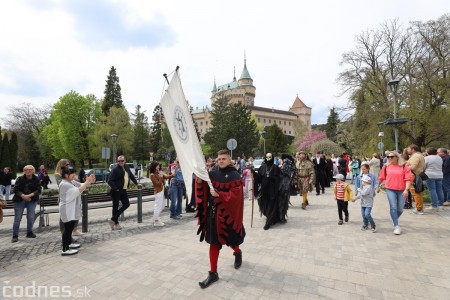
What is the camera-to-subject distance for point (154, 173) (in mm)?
8016

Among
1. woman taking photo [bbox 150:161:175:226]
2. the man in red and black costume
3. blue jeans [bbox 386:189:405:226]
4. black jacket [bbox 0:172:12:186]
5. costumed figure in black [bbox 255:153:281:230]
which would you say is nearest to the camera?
the man in red and black costume

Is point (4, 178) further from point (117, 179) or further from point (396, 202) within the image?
point (396, 202)

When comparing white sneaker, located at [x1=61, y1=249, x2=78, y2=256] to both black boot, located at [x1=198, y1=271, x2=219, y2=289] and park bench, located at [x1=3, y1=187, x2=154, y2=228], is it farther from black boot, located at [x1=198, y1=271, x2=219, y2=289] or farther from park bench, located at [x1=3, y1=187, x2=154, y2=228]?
black boot, located at [x1=198, y1=271, x2=219, y2=289]

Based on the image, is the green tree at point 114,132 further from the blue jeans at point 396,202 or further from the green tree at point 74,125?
the blue jeans at point 396,202

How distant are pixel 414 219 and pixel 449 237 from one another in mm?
1679

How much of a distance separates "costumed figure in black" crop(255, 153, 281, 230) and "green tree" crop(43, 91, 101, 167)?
133 feet

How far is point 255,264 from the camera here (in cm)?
451

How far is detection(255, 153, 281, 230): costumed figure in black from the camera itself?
23.7ft

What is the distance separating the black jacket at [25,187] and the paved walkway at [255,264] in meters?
1.06

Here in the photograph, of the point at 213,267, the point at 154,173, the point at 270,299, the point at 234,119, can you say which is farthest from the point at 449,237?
the point at 234,119

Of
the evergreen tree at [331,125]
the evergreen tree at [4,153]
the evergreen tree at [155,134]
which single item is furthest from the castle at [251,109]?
the evergreen tree at [4,153]

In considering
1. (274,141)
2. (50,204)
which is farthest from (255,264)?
(274,141)

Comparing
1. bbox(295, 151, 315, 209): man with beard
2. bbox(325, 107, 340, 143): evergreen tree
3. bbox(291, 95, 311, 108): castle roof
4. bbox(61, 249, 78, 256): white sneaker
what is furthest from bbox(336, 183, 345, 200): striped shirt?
bbox(291, 95, 311, 108): castle roof

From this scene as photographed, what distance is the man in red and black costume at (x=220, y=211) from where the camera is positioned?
12.8 ft
